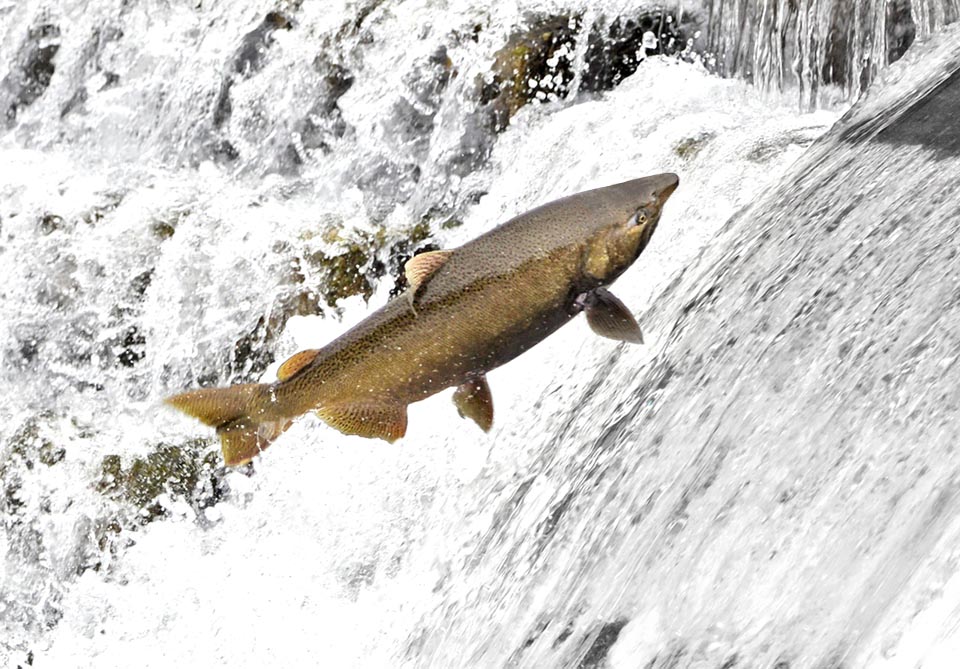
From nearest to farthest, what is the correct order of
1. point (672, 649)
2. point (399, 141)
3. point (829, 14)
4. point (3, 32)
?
point (672, 649) < point (829, 14) < point (399, 141) < point (3, 32)

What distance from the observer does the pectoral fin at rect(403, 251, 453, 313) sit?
7.86 feet

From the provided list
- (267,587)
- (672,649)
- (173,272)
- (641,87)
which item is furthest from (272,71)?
(672,649)

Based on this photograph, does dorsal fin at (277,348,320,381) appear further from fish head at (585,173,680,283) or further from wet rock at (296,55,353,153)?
wet rock at (296,55,353,153)

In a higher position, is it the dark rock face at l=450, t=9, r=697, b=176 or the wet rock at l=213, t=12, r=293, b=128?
the wet rock at l=213, t=12, r=293, b=128

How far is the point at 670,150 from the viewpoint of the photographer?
4.06m

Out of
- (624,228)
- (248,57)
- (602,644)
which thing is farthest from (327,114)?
(602,644)

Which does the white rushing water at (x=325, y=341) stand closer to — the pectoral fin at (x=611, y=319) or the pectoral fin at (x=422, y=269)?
the pectoral fin at (x=611, y=319)

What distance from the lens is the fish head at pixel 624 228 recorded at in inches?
92.4

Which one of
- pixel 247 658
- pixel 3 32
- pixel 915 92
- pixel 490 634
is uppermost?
pixel 3 32

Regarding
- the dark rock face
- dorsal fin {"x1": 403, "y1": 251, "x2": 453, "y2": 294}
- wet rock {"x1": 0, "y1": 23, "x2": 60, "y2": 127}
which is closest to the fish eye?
dorsal fin {"x1": 403, "y1": 251, "x2": 453, "y2": 294}

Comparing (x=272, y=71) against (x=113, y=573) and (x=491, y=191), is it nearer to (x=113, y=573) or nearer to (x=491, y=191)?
(x=491, y=191)

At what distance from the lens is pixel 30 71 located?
19.9 ft

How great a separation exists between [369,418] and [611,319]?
1.48ft

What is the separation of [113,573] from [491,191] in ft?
5.73
